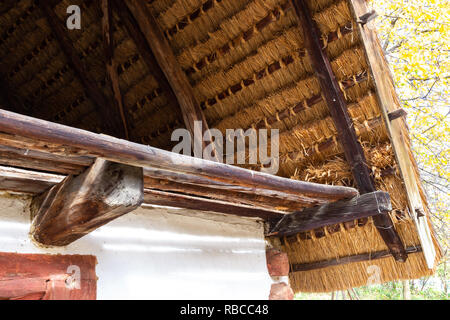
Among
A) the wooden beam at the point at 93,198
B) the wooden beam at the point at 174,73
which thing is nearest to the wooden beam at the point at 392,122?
the wooden beam at the point at 174,73

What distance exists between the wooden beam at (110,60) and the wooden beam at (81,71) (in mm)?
69

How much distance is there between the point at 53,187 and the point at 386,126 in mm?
1889

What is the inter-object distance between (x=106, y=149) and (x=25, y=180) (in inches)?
26.1

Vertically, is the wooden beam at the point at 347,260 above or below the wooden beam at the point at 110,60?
below

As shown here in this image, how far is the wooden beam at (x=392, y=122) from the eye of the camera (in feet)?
8.60

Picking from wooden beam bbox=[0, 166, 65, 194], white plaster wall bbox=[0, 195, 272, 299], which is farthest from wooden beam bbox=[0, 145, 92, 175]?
white plaster wall bbox=[0, 195, 272, 299]

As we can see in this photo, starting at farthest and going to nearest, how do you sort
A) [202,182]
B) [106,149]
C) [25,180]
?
1. [202,182]
2. [25,180]
3. [106,149]

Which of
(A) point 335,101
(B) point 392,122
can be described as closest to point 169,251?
(A) point 335,101

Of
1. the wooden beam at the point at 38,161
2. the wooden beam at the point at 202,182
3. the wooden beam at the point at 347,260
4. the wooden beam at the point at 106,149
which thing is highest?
the wooden beam at the point at 202,182

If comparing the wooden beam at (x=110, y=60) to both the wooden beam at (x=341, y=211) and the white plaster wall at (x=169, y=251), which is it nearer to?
the white plaster wall at (x=169, y=251)

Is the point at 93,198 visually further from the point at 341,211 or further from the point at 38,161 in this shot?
the point at 341,211

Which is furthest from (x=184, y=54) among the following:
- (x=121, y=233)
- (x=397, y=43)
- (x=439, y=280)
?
(x=439, y=280)

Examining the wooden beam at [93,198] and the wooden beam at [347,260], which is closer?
the wooden beam at [93,198]

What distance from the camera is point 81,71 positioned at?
3.65m
